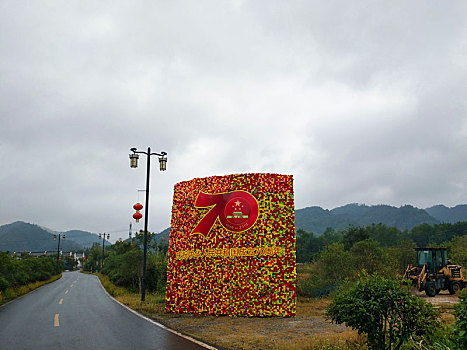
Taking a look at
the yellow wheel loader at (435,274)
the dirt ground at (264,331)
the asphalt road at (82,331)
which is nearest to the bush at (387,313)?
the dirt ground at (264,331)

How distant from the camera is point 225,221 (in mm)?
13227

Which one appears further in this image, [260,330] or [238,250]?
[238,250]

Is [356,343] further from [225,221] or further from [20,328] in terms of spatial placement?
[20,328]

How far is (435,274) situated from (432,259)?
3.22 ft

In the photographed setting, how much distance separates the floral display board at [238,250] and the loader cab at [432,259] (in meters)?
14.1

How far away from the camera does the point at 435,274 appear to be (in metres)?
21.8


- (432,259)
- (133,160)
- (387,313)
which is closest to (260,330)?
(387,313)

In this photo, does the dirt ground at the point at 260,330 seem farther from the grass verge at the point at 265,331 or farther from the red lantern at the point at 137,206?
the red lantern at the point at 137,206

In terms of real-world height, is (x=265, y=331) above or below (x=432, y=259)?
below

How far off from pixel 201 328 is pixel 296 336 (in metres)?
3.05

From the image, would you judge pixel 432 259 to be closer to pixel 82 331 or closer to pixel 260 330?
pixel 260 330

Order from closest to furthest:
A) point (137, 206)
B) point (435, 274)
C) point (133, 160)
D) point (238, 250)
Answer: point (238, 250), point (133, 160), point (137, 206), point (435, 274)

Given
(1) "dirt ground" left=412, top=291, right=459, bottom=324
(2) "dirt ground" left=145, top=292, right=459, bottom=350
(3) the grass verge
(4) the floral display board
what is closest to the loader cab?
(1) "dirt ground" left=412, top=291, right=459, bottom=324

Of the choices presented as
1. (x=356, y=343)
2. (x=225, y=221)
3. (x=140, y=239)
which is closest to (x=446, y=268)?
(x=225, y=221)
